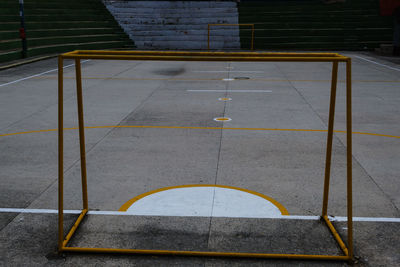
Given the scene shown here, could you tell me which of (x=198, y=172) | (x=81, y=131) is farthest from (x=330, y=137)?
(x=81, y=131)

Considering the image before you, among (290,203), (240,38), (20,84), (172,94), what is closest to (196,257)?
(290,203)

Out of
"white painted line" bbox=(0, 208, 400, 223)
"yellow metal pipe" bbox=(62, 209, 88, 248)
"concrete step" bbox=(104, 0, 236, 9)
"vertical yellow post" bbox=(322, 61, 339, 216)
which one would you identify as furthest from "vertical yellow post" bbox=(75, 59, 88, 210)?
"concrete step" bbox=(104, 0, 236, 9)

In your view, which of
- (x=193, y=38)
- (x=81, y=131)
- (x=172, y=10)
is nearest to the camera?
(x=81, y=131)

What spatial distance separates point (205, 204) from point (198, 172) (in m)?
1.34

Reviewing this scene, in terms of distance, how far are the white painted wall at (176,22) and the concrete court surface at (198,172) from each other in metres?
18.6

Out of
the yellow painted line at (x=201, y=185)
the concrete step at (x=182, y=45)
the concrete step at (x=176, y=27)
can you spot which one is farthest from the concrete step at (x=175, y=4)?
the yellow painted line at (x=201, y=185)

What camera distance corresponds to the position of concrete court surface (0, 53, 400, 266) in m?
→ 4.84

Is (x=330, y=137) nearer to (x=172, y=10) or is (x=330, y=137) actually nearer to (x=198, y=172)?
(x=198, y=172)

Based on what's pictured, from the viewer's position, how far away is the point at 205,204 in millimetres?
5883

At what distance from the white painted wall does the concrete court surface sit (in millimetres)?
18625

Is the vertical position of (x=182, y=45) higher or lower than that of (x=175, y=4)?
lower

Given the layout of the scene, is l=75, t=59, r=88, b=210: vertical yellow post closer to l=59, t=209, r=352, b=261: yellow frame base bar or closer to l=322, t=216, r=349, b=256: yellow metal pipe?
l=59, t=209, r=352, b=261: yellow frame base bar

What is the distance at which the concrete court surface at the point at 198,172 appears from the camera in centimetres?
484

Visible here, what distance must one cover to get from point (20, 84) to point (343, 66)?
15.6 meters
